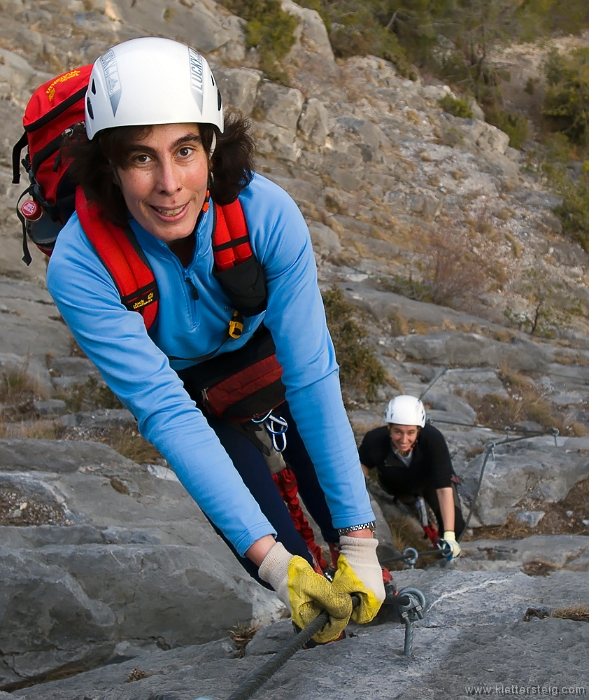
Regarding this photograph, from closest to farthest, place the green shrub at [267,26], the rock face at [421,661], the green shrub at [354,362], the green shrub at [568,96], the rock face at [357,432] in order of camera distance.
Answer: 1. the rock face at [421,661]
2. the rock face at [357,432]
3. the green shrub at [354,362]
4. the green shrub at [267,26]
5. the green shrub at [568,96]

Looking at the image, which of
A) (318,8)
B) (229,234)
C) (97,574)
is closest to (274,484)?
(229,234)

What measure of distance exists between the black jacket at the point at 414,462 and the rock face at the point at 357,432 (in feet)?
1.21

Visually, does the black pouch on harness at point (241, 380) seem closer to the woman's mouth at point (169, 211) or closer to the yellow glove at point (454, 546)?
the woman's mouth at point (169, 211)

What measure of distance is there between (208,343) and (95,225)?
607 mm

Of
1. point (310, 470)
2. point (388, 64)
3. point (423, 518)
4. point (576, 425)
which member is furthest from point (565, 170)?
point (310, 470)

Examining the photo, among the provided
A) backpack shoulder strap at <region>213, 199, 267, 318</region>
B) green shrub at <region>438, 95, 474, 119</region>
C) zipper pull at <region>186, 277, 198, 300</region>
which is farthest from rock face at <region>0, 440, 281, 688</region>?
green shrub at <region>438, 95, 474, 119</region>

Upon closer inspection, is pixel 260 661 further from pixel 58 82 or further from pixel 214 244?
pixel 58 82

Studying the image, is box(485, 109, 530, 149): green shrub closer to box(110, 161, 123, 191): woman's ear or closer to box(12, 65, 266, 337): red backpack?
box(12, 65, 266, 337): red backpack

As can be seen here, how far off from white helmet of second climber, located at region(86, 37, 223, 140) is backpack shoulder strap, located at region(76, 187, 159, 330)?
266 mm

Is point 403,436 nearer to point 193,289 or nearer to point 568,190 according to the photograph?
point 193,289

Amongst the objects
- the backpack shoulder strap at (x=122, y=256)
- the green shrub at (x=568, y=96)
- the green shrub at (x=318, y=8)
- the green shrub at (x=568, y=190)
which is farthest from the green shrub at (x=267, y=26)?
the backpack shoulder strap at (x=122, y=256)

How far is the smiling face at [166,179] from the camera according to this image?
2.10 metres

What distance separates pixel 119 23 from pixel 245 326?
1853 cm

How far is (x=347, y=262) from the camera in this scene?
1614 centimetres
